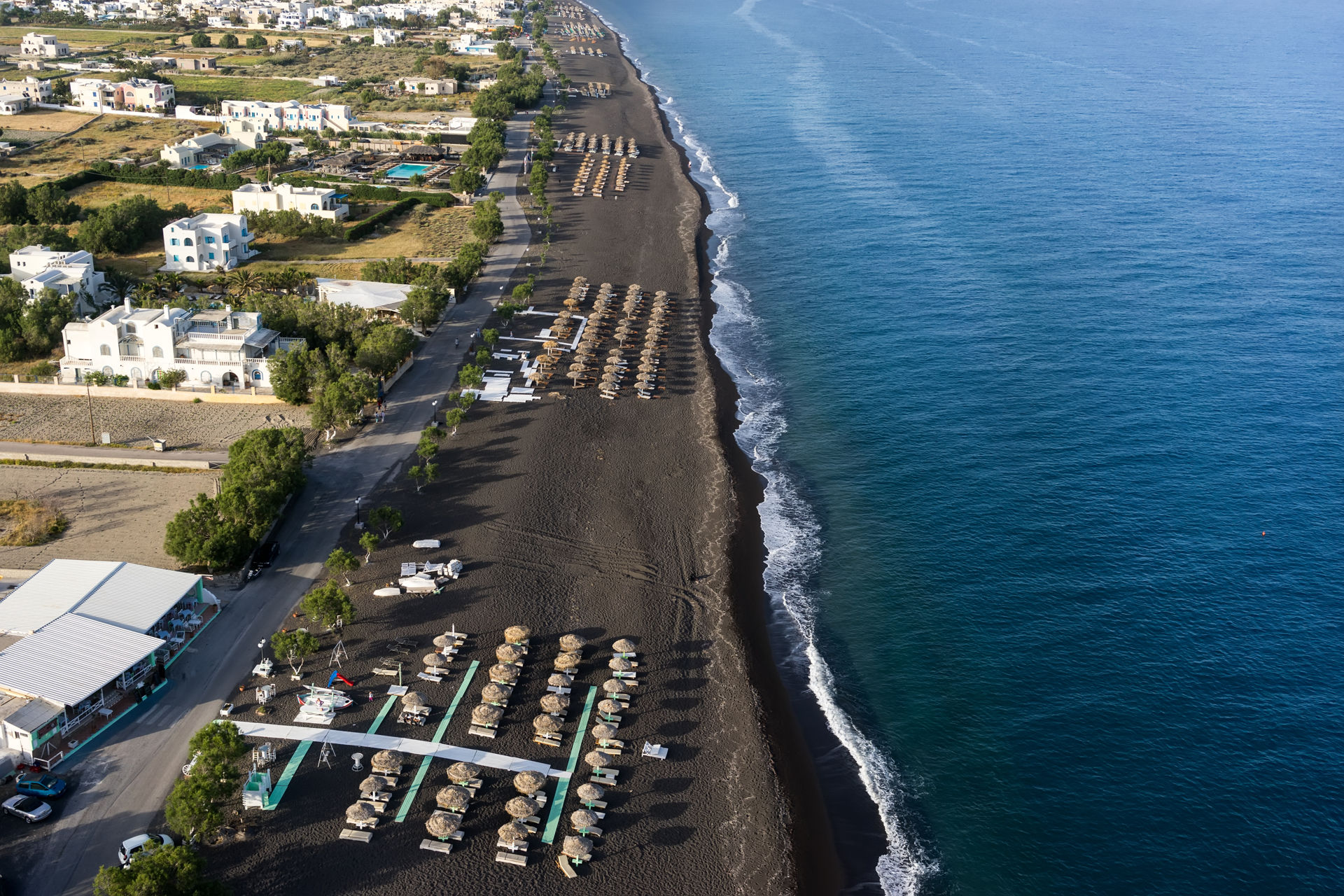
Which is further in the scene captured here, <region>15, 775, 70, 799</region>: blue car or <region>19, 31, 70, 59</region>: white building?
<region>19, 31, 70, 59</region>: white building

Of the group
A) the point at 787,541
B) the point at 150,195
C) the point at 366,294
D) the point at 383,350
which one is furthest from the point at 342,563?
the point at 150,195

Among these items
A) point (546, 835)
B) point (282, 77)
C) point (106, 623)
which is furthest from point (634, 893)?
point (282, 77)

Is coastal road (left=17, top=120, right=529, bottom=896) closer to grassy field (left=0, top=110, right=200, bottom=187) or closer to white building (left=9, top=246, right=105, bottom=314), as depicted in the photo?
white building (left=9, top=246, right=105, bottom=314)

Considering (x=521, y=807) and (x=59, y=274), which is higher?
(x=521, y=807)

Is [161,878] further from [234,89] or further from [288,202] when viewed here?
[234,89]

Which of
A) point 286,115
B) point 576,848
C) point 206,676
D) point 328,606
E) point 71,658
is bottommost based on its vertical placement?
point 286,115

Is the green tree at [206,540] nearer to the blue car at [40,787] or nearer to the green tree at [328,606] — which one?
the green tree at [328,606]

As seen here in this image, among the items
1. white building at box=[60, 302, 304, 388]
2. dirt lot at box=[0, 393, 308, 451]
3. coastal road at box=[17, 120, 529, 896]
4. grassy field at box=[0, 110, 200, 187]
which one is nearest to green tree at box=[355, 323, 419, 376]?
coastal road at box=[17, 120, 529, 896]
